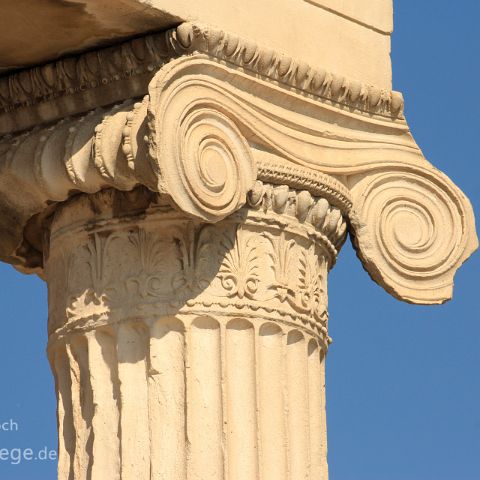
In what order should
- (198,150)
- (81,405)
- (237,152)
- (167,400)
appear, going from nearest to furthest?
(167,400), (198,150), (237,152), (81,405)

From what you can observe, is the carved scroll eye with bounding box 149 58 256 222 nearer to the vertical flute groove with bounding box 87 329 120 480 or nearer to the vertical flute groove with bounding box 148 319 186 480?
the vertical flute groove with bounding box 148 319 186 480

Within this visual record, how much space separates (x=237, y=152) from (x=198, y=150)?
1.80 feet

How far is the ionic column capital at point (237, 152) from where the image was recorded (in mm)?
21656

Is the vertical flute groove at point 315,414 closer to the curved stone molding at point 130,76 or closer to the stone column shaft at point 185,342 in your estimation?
the stone column shaft at point 185,342

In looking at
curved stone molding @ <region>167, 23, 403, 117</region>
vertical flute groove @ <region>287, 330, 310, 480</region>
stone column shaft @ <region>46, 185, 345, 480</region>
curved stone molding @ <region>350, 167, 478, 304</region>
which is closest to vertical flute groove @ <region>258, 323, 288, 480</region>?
stone column shaft @ <region>46, 185, 345, 480</region>

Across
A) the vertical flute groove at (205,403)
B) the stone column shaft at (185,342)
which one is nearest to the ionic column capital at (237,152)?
the stone column shaft at (185,342)

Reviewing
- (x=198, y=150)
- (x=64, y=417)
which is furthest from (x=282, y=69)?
(x=64, y=417)

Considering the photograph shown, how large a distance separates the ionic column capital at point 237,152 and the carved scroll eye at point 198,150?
0.01 metres

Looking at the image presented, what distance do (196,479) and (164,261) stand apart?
2064mm

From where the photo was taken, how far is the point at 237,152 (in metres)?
22.2

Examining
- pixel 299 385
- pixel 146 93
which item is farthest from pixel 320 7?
pixel 299 385

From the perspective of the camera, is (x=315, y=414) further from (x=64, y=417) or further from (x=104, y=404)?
(x=64, y=417)

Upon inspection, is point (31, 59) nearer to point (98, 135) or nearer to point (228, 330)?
point (98, 135)

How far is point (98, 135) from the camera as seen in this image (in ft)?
72.1
